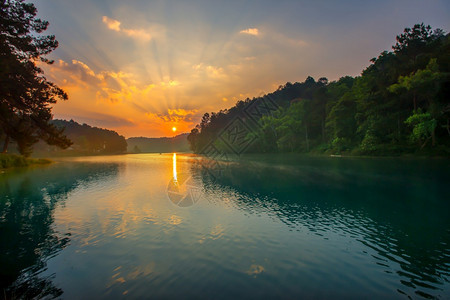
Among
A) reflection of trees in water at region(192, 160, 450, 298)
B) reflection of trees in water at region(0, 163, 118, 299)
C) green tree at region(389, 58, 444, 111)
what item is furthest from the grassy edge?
green tree at region(389, 58, 444, 111)

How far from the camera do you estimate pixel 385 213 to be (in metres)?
15.0

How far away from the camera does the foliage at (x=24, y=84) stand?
1530 centimetres

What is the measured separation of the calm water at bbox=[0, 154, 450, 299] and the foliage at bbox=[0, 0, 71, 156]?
701 centimetres

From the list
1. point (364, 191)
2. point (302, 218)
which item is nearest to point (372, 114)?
point (364, 191)

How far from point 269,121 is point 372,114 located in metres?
54.9

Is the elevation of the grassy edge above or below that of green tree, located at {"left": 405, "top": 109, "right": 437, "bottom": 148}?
below

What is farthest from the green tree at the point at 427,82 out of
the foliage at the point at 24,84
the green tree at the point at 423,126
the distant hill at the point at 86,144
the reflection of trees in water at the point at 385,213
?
the distant hill at the point at 86,144

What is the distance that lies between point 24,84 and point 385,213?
29.0m

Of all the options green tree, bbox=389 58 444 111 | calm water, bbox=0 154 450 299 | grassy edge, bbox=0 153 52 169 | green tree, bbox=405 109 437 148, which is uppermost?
green tree, bbox=389 58 444 111

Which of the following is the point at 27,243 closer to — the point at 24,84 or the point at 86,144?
the point at 24,84

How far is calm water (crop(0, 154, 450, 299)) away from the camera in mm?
7457

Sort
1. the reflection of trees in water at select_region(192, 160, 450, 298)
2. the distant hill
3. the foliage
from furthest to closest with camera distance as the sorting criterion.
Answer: the distant hill → the foliage → the reflection of trees in water at select_region(192, 160, 450, 298)

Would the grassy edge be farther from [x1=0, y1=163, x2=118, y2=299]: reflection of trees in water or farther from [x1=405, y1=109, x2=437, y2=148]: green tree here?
[x1=405, y1=109, x2=437, y2=148]: green tree

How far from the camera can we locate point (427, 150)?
4747cm
